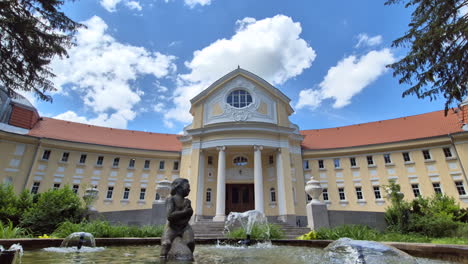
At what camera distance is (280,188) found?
2266 centimetres

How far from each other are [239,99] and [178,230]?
21.9 meters

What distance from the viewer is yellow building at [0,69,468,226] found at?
23.1m

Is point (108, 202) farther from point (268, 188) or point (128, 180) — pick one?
point (268, 188)

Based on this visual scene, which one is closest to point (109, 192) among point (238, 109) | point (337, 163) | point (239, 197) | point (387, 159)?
point (239, 197)

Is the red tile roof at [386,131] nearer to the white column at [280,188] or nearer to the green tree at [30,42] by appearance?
the white column at [280,188]

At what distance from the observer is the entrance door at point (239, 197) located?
25.6 metres

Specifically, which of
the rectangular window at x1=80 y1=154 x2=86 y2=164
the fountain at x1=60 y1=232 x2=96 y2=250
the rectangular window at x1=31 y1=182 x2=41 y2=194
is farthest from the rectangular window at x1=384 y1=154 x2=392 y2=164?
the rectangular window at x1=31 y1=182 x2=41 y2=194

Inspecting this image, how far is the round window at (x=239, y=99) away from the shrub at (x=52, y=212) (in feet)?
55.8

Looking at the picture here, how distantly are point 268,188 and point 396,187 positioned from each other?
42.3 feet

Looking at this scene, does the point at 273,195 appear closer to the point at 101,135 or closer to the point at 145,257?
the point at 145,257

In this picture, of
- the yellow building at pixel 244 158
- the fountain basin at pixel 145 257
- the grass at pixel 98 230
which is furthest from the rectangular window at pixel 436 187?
the grass at pixel 98 230

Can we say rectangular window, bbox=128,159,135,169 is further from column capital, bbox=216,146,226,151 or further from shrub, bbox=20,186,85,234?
shrub, bbox=20,186,85,234

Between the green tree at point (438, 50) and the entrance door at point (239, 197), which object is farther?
the entrance door at point (239, 197)

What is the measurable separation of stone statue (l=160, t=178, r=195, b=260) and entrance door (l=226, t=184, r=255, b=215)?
21150 millimetres
